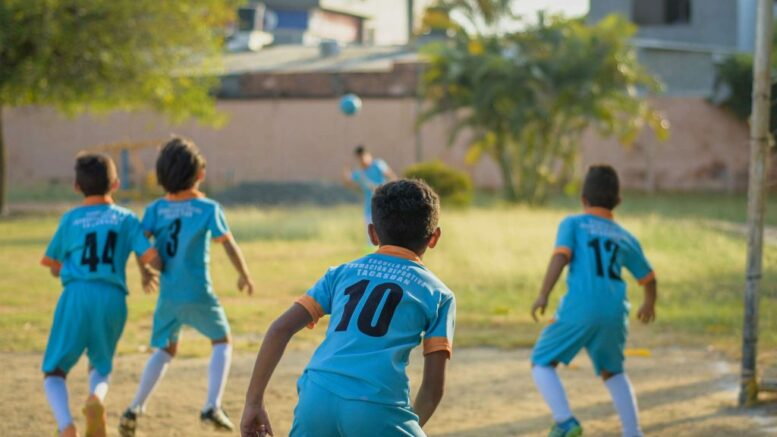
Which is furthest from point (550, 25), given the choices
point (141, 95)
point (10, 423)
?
point (10, 423)

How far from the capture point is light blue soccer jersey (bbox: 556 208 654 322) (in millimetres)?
5893

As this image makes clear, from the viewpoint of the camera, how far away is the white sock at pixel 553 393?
583cm

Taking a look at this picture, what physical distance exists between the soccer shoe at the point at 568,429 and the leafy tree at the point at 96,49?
677 inches

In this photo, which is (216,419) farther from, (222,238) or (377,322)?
(377,322)

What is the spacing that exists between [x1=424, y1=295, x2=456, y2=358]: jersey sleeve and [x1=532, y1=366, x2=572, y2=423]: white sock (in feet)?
7.33

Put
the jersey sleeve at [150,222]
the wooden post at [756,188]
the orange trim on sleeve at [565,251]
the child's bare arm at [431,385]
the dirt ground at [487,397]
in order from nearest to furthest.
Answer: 1. the child's bare arm at [431,385]
2. the orange trim on sleeve at [565,251]
3. the jersey sleeve at [150,222]
4. the dirt ground at [487,397]
5. the wooden post at [756,188]

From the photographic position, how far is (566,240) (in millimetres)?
5969

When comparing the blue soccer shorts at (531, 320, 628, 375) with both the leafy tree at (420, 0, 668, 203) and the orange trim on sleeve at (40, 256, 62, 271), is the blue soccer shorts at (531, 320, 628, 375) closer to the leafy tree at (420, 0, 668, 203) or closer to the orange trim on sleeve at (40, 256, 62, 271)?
the orange trim on sleeve at (40, 256, 62, 271)

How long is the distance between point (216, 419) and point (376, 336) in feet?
9.43

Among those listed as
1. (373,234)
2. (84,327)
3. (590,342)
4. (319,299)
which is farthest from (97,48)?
(319,299)

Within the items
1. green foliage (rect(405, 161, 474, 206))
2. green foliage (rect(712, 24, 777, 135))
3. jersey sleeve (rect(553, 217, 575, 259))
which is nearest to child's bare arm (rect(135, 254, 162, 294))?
jersey sleeve (rect(553, 217, 575, 259))

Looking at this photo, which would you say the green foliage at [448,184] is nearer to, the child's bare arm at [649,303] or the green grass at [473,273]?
the green grass at [473,273]

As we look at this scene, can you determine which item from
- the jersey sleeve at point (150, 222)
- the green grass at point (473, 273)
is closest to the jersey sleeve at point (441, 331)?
the jersey sleeve at point (150, 222)

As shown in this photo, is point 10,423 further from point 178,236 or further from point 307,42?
point 307,42
